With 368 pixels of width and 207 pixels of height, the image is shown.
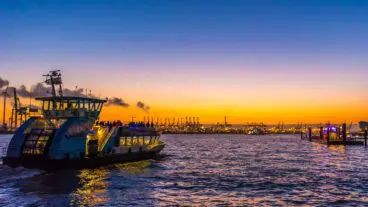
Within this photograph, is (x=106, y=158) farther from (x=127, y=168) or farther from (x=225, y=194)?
(x=225, y=194)

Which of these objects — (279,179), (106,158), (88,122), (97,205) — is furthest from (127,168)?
(97,205)

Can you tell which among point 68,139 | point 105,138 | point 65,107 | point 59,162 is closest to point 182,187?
point 59,162

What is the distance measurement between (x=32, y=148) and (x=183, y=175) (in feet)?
56.7

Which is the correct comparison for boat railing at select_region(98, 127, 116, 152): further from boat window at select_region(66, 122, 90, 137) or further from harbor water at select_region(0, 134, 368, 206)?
boat window at select_region(66, 122, 90, 137)

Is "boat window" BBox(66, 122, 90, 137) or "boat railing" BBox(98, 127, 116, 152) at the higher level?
"boat window" BBox(66, 122, 90, 137)

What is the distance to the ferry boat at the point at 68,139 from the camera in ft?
153

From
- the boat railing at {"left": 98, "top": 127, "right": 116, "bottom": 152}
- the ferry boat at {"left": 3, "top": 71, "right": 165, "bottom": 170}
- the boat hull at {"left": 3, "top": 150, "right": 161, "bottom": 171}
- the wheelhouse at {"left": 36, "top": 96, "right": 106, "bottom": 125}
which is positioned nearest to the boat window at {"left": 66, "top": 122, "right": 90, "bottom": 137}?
the ferry boat at {"left": 3, "top": 71, "right": 165, "bottom": 170}

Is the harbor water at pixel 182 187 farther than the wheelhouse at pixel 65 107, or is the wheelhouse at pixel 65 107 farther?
the wheelhouse at pixel 65 107

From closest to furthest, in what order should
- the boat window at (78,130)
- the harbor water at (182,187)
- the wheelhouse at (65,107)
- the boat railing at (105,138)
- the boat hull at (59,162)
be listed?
the harbor water at (182,187) < the boat hull at (59,162) < the boat window at (78,130) < the wheelhouse at (65,107) < the boat railing at (105,138)

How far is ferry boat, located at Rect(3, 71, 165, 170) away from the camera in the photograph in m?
46.6

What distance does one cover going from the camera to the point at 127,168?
53.2 metres

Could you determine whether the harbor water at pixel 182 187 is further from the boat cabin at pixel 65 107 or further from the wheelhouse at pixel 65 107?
the boat cabin at pixel 65 107

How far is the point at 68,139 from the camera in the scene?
4775 cm

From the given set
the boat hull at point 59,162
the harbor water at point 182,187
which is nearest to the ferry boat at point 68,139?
the boat hull at point 59,162
